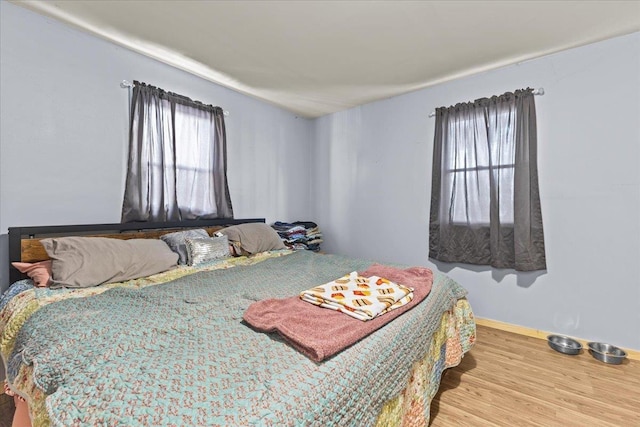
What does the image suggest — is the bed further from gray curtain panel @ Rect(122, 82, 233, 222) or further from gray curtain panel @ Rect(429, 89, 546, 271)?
gray curtain panel @ Rect(429, 89, 546, 271)

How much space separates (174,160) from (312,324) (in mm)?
2230

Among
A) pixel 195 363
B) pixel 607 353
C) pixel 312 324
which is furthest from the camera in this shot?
pixel 607 353

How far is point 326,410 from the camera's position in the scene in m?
0.78

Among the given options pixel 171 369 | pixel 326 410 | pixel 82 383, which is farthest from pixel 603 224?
pixel 82 383

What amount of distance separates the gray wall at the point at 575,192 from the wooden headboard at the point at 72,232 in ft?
8.32

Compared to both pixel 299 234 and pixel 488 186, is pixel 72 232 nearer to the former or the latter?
pixel 299 234

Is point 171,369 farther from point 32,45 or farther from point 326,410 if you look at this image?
point 32,45

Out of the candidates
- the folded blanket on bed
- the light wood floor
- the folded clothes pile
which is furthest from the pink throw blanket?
the folded clothes pile

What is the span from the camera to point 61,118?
2088mm

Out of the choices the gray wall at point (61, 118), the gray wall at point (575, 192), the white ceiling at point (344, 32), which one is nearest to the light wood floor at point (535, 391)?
the gray wall at point (575, 192)

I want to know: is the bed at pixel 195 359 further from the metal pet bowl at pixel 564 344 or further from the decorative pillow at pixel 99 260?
the metal pet bowl at pixel 564 344

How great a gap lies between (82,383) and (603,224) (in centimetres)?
339

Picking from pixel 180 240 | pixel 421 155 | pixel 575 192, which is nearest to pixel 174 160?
pixel 180 240

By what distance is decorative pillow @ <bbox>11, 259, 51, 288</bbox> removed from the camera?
67.1 inches
